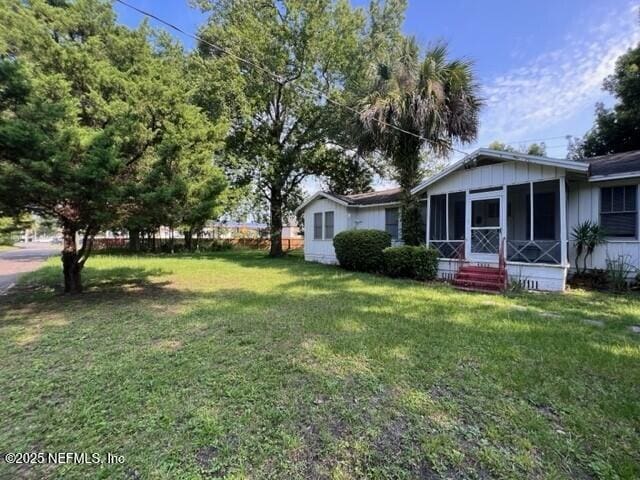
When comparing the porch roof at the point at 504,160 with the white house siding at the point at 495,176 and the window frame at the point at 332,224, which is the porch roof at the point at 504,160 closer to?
the white house siding at the point at 495,176

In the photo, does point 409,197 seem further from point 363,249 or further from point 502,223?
point 502,223

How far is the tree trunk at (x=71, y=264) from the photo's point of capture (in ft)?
26.2

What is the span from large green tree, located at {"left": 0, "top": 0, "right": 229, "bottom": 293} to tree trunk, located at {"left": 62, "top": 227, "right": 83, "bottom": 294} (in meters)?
0.02

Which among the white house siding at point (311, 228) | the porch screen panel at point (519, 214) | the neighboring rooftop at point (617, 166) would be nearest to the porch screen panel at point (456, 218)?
the porch screen panel at point (519, 214)

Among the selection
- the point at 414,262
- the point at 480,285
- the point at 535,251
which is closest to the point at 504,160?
the point at 535,251

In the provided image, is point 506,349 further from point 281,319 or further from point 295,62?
point 295,62

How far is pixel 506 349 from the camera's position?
14.2 ft

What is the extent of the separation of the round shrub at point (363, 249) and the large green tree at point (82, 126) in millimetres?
6191

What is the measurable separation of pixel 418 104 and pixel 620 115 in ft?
42.0

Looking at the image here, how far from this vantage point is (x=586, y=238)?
8672 millimetres

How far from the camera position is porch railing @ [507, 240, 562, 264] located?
8617 mm

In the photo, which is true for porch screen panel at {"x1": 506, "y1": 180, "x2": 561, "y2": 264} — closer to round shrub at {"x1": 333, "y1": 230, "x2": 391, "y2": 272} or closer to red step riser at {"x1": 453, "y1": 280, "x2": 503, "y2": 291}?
red step riser at {"x1": 453, "y1": 280, "x2": 503, "y2": 291}

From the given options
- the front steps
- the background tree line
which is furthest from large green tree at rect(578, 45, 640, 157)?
the front steps

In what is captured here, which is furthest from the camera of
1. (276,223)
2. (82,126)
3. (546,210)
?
(276,223)
